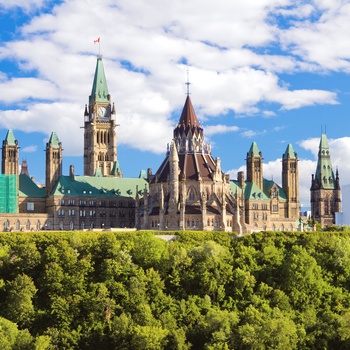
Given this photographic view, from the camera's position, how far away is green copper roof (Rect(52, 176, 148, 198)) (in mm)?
166375

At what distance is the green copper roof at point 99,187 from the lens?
16638cm

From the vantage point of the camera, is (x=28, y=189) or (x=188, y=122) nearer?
(x=188, y=122)

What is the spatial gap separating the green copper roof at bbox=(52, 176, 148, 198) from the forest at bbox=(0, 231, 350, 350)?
65389 millimetres

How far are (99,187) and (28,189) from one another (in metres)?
14.5

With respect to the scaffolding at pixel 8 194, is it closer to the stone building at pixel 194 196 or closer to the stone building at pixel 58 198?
the stone building at pixel 58 198

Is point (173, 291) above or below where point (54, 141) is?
below

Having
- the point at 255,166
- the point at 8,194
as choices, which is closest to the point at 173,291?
the point at 8,194

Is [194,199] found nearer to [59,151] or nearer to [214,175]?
[214,175]

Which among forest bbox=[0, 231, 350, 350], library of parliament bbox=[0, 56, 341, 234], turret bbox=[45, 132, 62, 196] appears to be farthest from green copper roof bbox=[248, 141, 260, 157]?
forest bbox=[0, 231, 350, 350]

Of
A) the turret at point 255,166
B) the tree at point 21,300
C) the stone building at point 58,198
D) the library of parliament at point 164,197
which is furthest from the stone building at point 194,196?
the tree at point 21,300

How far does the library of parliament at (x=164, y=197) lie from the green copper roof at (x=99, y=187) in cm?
14

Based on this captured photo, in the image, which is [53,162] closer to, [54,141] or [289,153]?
[54,141]

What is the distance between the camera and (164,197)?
152 metres

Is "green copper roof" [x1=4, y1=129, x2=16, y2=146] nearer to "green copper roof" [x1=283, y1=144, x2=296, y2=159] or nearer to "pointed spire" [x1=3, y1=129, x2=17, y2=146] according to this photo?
"pointed spire" [x1=3, y1=129, x2=17, y2=146]
